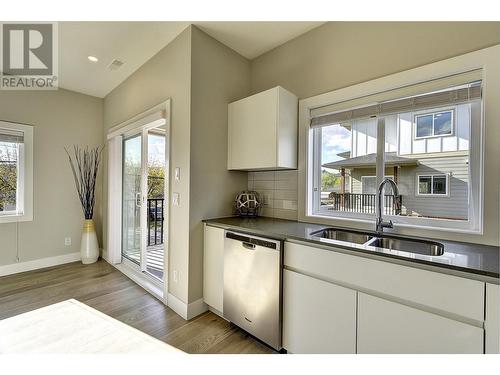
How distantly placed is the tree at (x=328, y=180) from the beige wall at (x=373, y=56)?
0.36 metres

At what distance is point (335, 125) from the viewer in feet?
7.03

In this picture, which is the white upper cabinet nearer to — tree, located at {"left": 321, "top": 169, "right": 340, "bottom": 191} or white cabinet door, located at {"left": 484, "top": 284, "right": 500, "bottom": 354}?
tree, located at {"left": 321, "top": 169, "right": 340, "bottom": 191}

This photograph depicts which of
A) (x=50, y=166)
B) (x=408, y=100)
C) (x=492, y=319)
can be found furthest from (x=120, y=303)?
(x=408, y=100)

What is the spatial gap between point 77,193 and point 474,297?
4.54 metres

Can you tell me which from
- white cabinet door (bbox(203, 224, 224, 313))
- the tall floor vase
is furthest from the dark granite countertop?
the tall floor vase

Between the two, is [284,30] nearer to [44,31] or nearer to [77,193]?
[44,31]

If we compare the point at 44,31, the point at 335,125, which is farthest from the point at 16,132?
the point at 335,125

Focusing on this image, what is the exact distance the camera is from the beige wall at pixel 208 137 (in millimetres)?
2100

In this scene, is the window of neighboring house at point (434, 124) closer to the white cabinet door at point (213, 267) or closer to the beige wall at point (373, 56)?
the beige wall at point (373, 56)

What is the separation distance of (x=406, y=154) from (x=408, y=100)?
40cm

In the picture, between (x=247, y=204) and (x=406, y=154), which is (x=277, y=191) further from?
(x=406, y=154)

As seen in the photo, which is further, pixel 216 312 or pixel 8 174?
pixel 8 174

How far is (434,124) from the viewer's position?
1.68 m

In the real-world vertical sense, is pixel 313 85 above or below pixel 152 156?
above
